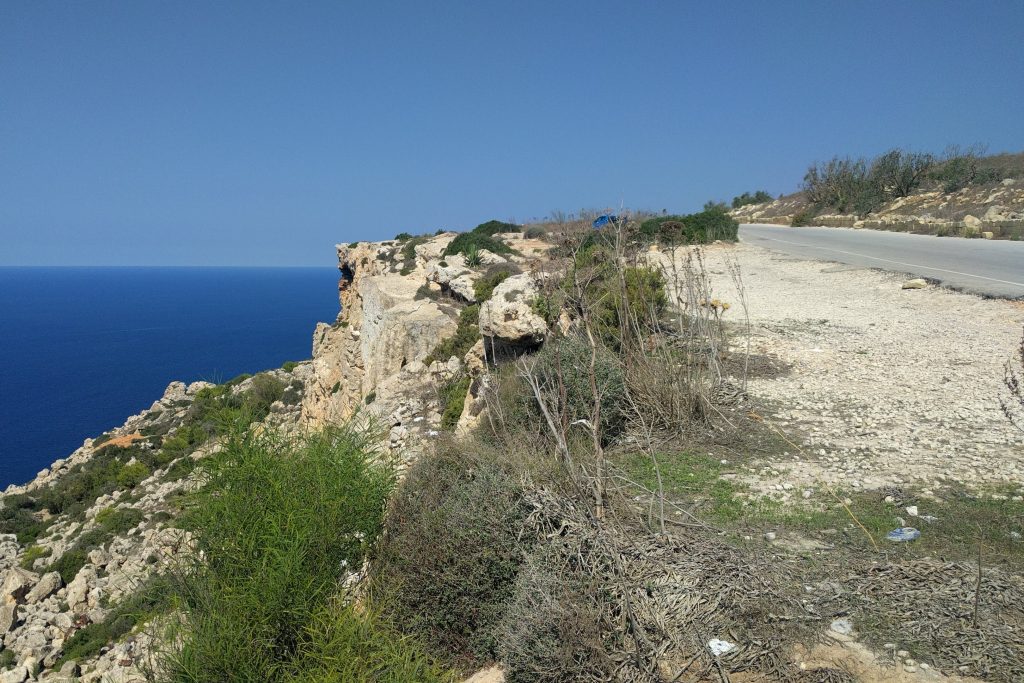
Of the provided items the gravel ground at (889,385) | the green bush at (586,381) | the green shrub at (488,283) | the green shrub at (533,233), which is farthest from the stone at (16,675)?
the green shrub at (533,233)

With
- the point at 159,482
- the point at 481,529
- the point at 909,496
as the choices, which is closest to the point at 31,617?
the point at 159,482

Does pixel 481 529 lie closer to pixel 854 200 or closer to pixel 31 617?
pixel 31 617

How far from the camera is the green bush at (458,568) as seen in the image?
505cm

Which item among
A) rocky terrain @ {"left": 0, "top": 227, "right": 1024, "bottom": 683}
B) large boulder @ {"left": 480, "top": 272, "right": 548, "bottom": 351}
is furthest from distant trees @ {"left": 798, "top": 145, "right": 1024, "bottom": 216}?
large boulder @ {"left": 480, "top": 272, "right": 548, "bottom": 351}

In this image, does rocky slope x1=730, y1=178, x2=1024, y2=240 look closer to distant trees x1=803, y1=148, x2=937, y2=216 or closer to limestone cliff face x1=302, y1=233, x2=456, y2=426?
distant trees x1=803, y1=148, x2=937, y2=216

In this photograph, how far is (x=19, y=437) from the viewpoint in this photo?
46.0 metres

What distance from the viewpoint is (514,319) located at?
941cm

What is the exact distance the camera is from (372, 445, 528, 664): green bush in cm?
→ 505

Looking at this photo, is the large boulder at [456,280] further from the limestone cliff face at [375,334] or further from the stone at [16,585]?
the stone at [16,585]

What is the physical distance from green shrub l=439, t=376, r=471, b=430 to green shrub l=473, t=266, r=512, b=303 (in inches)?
134

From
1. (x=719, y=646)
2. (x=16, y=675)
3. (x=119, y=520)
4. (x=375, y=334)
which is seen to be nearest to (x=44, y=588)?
(x=119, y=520)

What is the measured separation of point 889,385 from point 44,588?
1944 centimetres

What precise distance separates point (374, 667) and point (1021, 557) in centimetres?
472

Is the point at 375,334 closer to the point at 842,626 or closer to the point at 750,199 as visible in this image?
the point at 842,626
